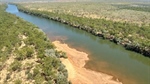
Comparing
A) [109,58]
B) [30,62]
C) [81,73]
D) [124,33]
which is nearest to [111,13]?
[124,33]

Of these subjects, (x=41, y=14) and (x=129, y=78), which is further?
(x=41, y=14)

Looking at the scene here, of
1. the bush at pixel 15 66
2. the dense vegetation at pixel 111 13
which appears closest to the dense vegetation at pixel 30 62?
the bush at pixel 15 66

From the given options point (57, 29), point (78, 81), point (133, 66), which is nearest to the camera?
point (78, 81)

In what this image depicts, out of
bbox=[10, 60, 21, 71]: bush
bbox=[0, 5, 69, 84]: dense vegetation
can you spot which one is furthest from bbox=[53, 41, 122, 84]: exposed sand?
bbox=[10, 60, 21, 71]: bush

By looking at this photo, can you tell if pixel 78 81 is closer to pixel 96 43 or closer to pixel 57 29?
pixel 96 43

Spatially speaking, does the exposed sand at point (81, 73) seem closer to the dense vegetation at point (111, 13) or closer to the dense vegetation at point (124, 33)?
the dense vegetation at point (124, 33)

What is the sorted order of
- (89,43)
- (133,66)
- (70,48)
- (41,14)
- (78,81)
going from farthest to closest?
1. (41,14)
2. (89,43)
3. (70,48)
4. (133,66)
5. (78,81)

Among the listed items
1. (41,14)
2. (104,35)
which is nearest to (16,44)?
(104,35)
